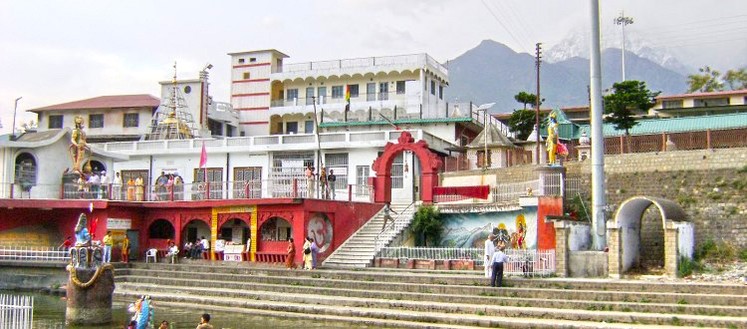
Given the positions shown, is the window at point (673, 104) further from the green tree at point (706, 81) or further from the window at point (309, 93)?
the window at point (309, 93)

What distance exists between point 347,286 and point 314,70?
1224 inches

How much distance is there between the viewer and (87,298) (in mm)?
20000

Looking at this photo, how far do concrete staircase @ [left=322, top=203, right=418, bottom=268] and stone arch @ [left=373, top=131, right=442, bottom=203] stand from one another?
3.28ft

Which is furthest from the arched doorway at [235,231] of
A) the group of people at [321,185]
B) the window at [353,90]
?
the window at [353,90]

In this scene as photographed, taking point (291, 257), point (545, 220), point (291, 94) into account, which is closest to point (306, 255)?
point (291, 257)

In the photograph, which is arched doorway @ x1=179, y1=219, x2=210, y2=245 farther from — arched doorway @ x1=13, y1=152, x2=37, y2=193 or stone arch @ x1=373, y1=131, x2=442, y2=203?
stone arch @ x1=373, y1=131, x2=442, y2=203

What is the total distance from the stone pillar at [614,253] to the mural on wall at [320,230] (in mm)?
10566

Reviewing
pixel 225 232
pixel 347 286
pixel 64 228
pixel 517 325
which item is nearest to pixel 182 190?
Answer: pixel 225 232

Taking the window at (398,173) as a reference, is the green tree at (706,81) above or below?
above

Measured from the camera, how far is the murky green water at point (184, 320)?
764 inches

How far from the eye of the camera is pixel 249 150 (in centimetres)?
3941

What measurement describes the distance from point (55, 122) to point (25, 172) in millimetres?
22903

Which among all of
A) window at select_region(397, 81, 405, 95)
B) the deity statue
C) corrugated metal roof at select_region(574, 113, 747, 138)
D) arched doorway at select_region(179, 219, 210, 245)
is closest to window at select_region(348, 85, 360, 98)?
window at select_region(397, 81, 405, 95)

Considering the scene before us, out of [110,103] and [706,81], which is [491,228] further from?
[706,81]
